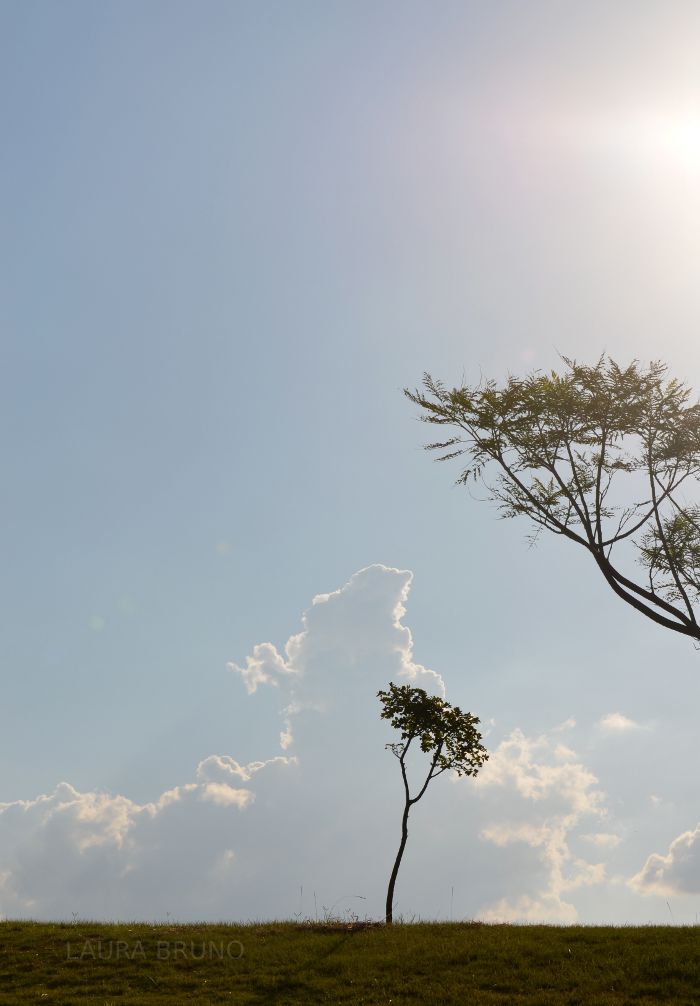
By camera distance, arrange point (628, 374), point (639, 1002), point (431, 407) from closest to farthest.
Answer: point (639, 1002)
point (628, 374)
point (431, 407)

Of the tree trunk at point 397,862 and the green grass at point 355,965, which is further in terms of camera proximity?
the tree trunk at point 397,862

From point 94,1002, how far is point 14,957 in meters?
5.88

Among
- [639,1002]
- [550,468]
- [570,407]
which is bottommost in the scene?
[639,1002]

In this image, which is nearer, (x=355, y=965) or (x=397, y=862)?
(x=355, y=965)

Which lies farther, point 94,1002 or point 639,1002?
point 94,1002

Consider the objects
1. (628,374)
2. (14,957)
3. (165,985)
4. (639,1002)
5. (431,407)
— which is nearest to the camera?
(639,1002)

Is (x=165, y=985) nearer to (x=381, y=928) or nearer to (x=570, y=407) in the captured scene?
(x=381, y=928)

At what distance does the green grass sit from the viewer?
18344 millimetres

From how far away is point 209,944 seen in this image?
910 inches

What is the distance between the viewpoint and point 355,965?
2070 centimetres

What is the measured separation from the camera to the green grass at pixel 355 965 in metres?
18.3

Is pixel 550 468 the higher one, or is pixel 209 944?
pixel 550 468

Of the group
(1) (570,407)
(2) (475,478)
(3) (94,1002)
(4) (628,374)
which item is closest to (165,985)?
(3) (94,1002)

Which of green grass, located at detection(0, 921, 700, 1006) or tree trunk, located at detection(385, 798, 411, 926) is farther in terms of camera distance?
tree trunk, located at detection(385, 798, 411, 926)
